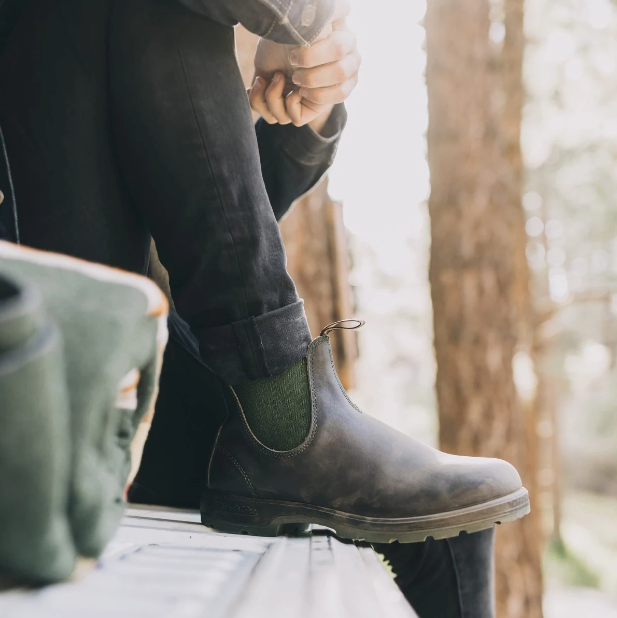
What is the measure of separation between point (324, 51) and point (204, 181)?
0.28 metres

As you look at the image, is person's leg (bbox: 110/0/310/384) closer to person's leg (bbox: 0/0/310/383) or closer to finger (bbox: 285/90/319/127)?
person's leg (bbox: 0/0/310/383)

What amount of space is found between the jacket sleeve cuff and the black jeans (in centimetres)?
8

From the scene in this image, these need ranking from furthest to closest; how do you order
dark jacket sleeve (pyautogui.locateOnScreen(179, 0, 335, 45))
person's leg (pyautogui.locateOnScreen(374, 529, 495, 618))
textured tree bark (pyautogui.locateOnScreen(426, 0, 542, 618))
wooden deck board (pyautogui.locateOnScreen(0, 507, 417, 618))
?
1. textured tree bark (pyautogui.locateOnScreen(426, 0, 542, 618))
2. person's leg (pyautogui.locateOnScreen(374, 529, 495, 618))
3. dark jacket sleeve (pyautogui.locateOnScreen(179, 0, 335, 45))
4. wooden deck board (pyautogui.locateOnScreen(0, 507, 417, 618))

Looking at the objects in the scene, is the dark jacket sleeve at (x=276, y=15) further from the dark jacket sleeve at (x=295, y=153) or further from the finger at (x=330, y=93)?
the dark jacket sleeve at (x=295, y=153)

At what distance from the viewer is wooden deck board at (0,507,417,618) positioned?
1.31 feet

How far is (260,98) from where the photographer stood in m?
Result: 1.02

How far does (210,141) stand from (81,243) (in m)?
0.22

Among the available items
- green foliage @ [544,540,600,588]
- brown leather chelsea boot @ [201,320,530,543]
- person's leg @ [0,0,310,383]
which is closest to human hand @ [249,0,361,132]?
person's leg @ [0,0,310,383]

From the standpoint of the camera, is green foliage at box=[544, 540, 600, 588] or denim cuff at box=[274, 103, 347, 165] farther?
green foliage at box=[544, 540, 600, 588]

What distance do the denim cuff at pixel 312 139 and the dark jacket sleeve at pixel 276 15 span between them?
24cm

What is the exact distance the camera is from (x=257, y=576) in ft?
1.76

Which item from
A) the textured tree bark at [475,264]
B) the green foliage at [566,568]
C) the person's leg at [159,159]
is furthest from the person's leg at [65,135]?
the green foliage at [566,568]

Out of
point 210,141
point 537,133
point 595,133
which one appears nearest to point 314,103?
point 210,141

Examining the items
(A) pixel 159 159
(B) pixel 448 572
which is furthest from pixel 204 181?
(B) pixel 448 572
